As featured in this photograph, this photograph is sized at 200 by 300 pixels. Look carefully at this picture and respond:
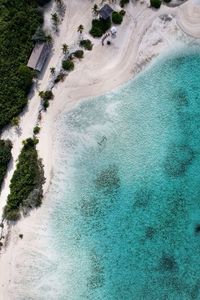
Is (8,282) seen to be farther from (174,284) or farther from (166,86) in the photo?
(166,86)

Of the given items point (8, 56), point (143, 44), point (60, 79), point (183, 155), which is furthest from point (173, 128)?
point (8, 56)

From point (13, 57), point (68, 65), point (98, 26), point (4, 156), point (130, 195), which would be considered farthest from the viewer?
point (98, 26)

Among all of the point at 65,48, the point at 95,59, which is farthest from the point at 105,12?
the point at 65,48

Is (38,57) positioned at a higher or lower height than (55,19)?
lower

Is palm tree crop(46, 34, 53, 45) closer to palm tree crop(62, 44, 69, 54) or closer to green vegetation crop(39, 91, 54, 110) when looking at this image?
palm tree crop(62, 44, 69, 54)

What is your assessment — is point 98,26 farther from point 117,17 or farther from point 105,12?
point 117,17

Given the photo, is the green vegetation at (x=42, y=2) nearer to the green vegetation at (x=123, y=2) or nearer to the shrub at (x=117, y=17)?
the shrub at (x=117, y=17)
